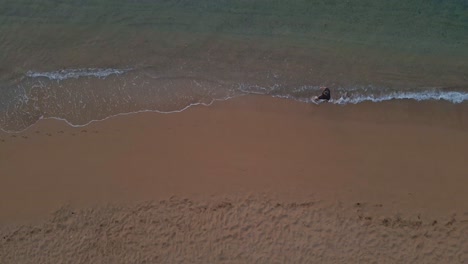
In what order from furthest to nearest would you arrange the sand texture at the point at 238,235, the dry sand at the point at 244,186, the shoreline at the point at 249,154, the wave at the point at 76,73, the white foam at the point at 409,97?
the wave at the point at 76,73 → the white foam at the point at 409,97 → the shoreline at the point at 249,154 → the dry sand at the point at 244,186 → the sand texture at the point at 238,235

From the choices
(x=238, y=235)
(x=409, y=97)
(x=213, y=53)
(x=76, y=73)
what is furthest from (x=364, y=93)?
(x=76, y=73)

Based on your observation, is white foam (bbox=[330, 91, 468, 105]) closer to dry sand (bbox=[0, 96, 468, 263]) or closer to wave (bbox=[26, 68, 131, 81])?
dry sand (bbox=[0, 96, 468, 263])

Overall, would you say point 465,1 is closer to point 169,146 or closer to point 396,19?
point 396,19

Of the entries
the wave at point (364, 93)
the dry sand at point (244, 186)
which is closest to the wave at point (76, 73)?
the dry sand at point (244, 186)

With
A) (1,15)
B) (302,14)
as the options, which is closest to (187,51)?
(302,14)

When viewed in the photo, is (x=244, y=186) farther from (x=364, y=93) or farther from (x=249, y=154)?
(x=364, y=93)

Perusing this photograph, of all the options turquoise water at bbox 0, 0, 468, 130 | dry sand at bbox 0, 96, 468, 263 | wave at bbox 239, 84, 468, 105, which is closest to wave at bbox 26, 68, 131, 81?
turquoise water at bbox 0, 0, 468, 130

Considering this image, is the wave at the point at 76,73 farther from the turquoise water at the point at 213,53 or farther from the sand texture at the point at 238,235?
the sand texture at the point at 238,235
